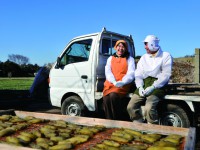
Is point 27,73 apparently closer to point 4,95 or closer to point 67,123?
point 4,95

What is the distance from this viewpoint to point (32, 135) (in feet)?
12.9

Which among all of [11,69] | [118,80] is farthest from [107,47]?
[11,69]

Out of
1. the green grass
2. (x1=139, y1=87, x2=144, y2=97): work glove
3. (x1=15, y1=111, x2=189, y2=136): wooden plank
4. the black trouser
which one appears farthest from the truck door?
the green grass

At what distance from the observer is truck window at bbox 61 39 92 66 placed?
7.89m

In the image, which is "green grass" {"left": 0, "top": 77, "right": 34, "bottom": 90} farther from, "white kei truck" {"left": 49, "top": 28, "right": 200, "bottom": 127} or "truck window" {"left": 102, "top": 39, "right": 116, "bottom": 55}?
Result: "truck window" {"left": 102, "top": 39, "right": 116, "bottom": 55}

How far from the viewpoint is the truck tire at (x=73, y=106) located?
7.86m

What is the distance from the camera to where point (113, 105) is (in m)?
6.61

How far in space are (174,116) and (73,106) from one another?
9.54 feet

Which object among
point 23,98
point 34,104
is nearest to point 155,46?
point 23,98

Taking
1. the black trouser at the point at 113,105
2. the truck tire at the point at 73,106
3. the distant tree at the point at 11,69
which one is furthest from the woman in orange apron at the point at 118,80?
the distant tree at the point at 11,69

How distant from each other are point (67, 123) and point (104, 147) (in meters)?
1.42

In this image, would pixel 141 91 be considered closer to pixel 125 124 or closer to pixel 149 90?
pixel 149 90

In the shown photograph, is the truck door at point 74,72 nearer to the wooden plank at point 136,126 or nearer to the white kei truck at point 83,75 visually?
the white kei truck at point 83,75

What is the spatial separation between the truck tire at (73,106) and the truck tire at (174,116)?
2.37 meters
